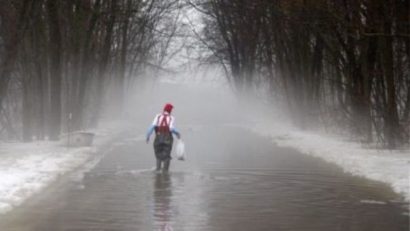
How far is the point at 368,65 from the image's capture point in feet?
89.6

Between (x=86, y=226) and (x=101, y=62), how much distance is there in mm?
35230

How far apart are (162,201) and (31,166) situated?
6176mm

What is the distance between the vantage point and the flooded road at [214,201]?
1141 centimetres

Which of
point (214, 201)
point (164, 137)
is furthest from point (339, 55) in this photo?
point (214, 201)

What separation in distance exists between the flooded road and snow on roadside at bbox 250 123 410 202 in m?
0.38

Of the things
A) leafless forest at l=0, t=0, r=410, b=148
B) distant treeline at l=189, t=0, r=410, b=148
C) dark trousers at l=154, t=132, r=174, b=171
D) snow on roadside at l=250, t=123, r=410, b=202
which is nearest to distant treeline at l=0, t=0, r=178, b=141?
leafless forest at l=0, t=0, r=410, b=148

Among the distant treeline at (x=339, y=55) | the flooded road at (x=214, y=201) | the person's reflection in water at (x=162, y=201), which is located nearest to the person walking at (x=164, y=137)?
the flooded road at (x=214, y=201)

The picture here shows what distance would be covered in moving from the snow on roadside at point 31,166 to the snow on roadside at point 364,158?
6713 millimetres

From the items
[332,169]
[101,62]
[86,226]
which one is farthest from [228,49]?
[86,226]

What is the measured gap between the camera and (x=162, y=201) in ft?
45.6

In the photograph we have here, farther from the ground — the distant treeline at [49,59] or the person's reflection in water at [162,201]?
the distant treeline at [49,59]

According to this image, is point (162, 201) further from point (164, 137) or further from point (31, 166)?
point (31, 166)

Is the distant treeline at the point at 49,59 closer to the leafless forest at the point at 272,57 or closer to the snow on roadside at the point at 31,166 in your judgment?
the leafless forest at the point at 272,57

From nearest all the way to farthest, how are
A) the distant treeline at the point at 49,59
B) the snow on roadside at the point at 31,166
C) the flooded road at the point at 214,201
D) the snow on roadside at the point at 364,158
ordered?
the flooded road at the point at 214,201
the snow on roadside at the point at 31,166
the snow on roadside at the point at 364,158
the distant treeline at the point at 49,59
